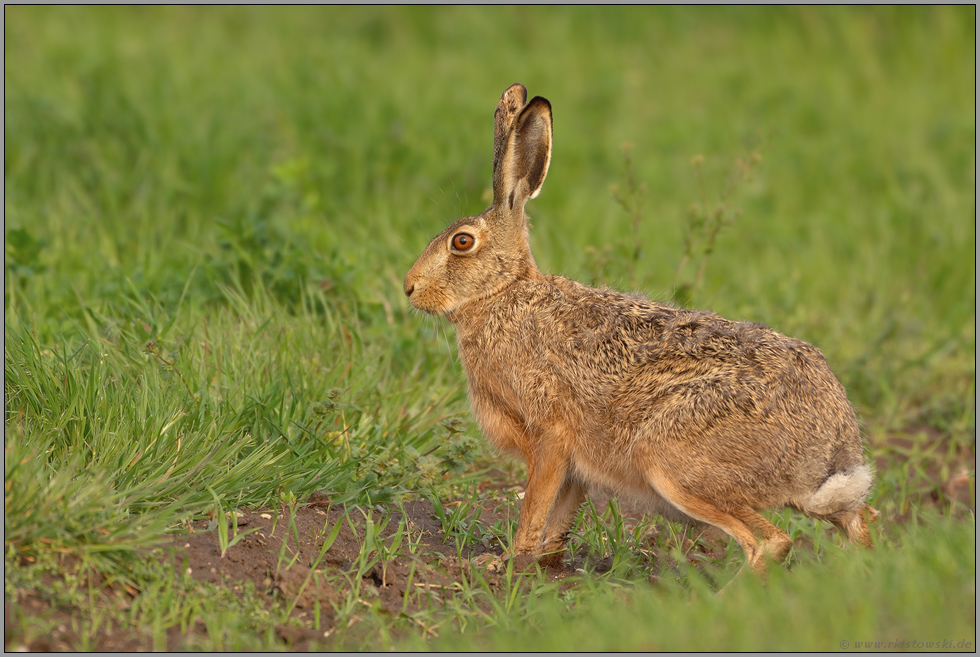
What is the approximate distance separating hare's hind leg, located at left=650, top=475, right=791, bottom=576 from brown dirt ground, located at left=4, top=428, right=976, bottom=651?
0.57 metres

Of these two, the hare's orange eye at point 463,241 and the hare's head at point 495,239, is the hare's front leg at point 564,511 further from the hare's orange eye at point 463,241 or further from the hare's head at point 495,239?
the hare's orange eye at point 463,241

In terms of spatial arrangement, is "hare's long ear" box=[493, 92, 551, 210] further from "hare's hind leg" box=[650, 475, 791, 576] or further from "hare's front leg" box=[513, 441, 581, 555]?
"hare's hind leg" box=[650, 475, 791, 576]

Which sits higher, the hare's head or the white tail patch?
the hare's head

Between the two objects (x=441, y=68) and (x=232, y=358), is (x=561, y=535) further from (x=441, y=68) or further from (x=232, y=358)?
(x=441, y=68)

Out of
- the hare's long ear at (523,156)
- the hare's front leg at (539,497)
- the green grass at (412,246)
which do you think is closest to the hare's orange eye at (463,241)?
the hare's long ear at (523,156)

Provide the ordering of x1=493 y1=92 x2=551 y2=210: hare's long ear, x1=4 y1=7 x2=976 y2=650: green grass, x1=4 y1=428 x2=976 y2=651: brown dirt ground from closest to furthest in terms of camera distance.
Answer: x1=4 y1=428 x2=976 y2=651: brown dirt ground
x1=4 y1=7 x2=976 y2=650: green grass
x1=493 y1=92 x2=551 y2=210: hare's long ear

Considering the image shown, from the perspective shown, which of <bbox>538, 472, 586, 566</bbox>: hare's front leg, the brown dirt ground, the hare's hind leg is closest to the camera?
the brown dirt ground

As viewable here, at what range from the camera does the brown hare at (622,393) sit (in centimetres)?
426

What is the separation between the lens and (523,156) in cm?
502

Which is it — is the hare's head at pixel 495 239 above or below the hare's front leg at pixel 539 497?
above

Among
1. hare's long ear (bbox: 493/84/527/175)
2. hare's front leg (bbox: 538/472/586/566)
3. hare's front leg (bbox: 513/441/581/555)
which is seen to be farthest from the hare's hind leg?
hare's long ear (bbox: 493/84/527/175)

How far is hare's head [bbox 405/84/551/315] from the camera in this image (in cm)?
498

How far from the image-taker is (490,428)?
4.77 meters

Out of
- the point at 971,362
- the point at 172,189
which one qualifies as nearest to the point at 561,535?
the point at 971,362
